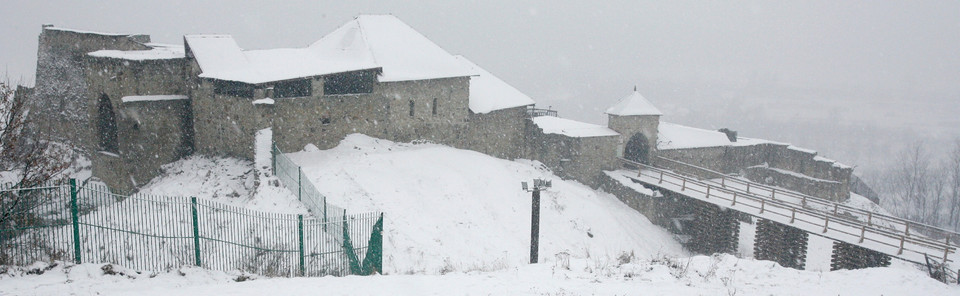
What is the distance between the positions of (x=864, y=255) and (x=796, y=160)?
776 inches

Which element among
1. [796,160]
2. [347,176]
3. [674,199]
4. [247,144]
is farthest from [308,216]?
[796,160]

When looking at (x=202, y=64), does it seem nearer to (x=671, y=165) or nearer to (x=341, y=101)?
(x=341, y=101)

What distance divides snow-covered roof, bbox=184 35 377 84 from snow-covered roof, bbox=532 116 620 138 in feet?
37.3

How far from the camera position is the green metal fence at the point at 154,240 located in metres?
10.4

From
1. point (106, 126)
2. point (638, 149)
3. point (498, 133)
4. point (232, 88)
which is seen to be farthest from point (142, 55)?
point (638, 149)

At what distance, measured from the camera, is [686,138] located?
113 feet

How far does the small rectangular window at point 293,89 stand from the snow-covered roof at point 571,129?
13094mm

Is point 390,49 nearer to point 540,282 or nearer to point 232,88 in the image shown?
point 232,88

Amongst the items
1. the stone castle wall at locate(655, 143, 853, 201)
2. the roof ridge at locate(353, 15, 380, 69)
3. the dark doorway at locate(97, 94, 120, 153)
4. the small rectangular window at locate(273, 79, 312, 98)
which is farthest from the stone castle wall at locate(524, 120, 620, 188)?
the dark doorway at locate(97, 94, 120, 153)

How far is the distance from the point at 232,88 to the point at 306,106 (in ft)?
9.55

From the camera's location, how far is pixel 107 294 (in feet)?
29.9

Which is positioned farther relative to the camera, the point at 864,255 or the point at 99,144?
the point at 99,144

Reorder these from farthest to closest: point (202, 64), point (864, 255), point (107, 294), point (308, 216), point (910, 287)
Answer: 1. point (202, 64)
2. point (864, 255)
3. point (308, 216)
4. point (910, 287)
5. point (107, 294)

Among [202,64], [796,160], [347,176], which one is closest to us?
[347,176]
